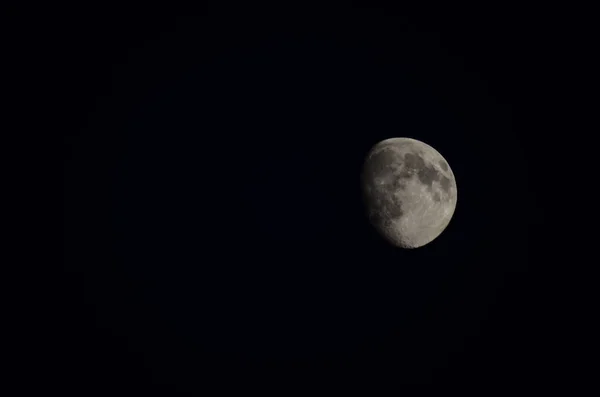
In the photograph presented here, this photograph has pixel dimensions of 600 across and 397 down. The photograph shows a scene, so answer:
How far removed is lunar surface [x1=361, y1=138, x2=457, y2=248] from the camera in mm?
4707

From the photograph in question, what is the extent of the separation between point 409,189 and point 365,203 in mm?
577

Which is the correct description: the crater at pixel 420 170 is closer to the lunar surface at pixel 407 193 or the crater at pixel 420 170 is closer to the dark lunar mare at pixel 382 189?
the lunar surface at pixel 407 193

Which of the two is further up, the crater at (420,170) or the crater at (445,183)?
the crater at (420,170)

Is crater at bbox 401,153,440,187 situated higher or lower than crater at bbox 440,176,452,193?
higher

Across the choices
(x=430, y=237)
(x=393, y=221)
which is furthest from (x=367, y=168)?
(x=430, y=237)

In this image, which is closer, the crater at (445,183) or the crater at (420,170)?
the crater at (420,170)

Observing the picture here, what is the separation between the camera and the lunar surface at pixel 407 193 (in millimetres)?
4707

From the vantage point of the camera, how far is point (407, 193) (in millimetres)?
4684

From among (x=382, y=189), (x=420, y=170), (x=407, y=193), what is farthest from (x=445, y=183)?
(x=382, y=189)

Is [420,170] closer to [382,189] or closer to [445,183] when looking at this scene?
[445,183]

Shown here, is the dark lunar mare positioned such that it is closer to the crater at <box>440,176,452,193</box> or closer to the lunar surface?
the lunar surface

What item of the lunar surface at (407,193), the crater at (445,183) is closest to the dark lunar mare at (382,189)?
the lunar surface at (407,193)

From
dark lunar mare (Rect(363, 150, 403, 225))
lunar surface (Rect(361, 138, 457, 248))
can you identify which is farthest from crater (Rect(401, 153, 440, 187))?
dark lunar mare (Rect(363, 150, 403, 225))

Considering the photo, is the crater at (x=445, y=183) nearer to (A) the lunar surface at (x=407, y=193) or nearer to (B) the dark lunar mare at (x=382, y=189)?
(A) the lunar surface at (x=407, y=193)
